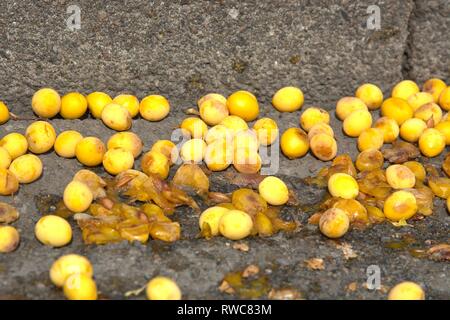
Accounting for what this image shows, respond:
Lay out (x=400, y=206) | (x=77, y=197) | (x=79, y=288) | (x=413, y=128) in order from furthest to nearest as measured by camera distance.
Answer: (x=413, y=128) → (x=400, y=206) → (x=77, y=197) → (x=79, y=288)

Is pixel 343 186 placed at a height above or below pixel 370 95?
below

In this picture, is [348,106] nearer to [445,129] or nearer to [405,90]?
[405,90]

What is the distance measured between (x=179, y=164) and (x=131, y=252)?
747mm

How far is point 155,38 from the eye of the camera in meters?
4.06

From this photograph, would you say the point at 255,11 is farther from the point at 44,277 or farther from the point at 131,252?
the point at 44,277

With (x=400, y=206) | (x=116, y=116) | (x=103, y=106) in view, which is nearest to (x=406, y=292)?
(x=400, y=206)

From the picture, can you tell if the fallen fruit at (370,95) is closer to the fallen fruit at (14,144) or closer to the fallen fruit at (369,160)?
the fallen fruit at (369,160)

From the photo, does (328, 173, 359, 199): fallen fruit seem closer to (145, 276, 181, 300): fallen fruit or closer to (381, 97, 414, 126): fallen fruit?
(381, 97, 414, 126): fallen fruit

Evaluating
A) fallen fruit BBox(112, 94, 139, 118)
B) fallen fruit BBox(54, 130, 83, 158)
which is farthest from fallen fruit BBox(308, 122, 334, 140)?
fallen fruit BBox(54, 130, 83, 158)

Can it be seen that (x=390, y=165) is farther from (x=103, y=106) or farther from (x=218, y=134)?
(x=103, y=106)

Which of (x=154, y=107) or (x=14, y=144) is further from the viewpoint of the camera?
(x=154, y=107)

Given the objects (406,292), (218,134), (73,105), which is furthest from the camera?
(73,105)

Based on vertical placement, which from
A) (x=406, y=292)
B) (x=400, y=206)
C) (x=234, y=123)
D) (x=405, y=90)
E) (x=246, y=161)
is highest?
(x=405, y=90)
